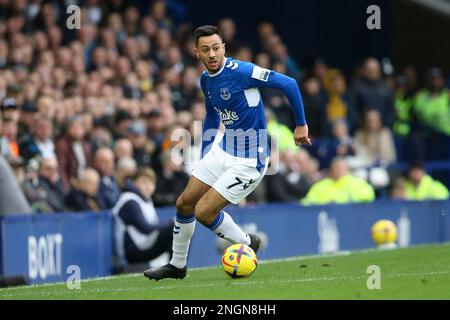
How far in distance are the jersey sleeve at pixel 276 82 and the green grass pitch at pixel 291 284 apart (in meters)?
1.50

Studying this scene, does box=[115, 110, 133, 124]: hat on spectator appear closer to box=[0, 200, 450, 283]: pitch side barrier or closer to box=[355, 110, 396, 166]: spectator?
box=[0, 200, 450, 283]: pitch side barrier

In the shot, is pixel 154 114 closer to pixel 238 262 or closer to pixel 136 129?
pixel 136 129

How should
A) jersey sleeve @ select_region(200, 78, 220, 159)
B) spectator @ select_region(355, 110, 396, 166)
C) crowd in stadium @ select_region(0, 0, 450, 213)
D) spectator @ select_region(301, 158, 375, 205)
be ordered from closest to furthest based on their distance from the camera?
jersey sleeve @ select_region(200, 78, 220, 159)
crowd in stadium @ select_region(0, 0, 450, 213)
spectator @ select_region(301, 158, 375, 205)
spectator @ select_region(355, 110, 396, 166)

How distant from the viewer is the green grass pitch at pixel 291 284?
945cm

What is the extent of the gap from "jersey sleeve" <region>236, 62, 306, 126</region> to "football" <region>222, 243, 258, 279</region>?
1270mm

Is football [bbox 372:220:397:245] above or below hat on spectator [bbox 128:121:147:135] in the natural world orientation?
below

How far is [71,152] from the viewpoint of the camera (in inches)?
614

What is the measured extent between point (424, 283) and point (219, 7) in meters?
15.9

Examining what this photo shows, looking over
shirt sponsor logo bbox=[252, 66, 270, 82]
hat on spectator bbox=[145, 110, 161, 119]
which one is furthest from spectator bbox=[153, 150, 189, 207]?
shirt sponsor logo bbox=[252, 66, 270, 82]

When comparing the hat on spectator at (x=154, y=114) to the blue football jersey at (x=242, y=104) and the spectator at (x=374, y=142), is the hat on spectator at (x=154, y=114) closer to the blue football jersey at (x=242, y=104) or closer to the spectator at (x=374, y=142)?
the spectator at (x=374, y=142)

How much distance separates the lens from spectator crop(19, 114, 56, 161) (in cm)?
1505

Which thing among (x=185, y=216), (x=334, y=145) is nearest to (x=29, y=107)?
(x=185, y=216)
